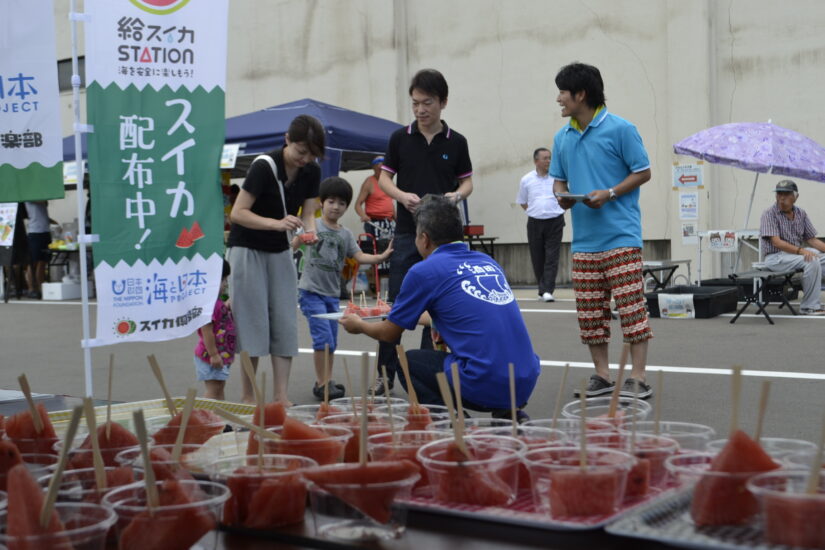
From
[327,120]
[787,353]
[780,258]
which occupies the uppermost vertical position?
[327,120]

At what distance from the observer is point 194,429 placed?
1.83 m

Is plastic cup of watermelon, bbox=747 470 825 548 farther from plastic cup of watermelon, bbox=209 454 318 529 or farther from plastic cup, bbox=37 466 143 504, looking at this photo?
plastic cup, bbox=37 466 143 504

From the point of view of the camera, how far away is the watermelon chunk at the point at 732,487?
1.29 metres

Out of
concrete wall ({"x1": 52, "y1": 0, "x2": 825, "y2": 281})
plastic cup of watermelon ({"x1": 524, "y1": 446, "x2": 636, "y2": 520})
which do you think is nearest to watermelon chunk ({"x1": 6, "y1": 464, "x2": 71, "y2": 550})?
plastic cup of watermelon ({"x1": 524, "y1": 446, "x2": 636, "y2": 520})

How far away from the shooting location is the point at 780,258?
9898 millimetres

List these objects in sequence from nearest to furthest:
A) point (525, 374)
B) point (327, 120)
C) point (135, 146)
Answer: point (525, 374), point (135, 146), point (327, 120)

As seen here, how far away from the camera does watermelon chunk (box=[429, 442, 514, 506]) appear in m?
1.46

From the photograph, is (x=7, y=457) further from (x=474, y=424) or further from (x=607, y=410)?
(x=607, y=410)

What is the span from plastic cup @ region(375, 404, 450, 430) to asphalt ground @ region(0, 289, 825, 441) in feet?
9.61

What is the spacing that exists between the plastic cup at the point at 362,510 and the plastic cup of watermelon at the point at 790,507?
495mm

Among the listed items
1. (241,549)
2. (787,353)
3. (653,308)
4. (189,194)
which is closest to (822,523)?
(241,549)

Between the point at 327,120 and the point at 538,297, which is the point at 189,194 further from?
the point at 538,297

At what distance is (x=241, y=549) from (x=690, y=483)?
2.24 ft

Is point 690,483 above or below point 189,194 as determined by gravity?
below
